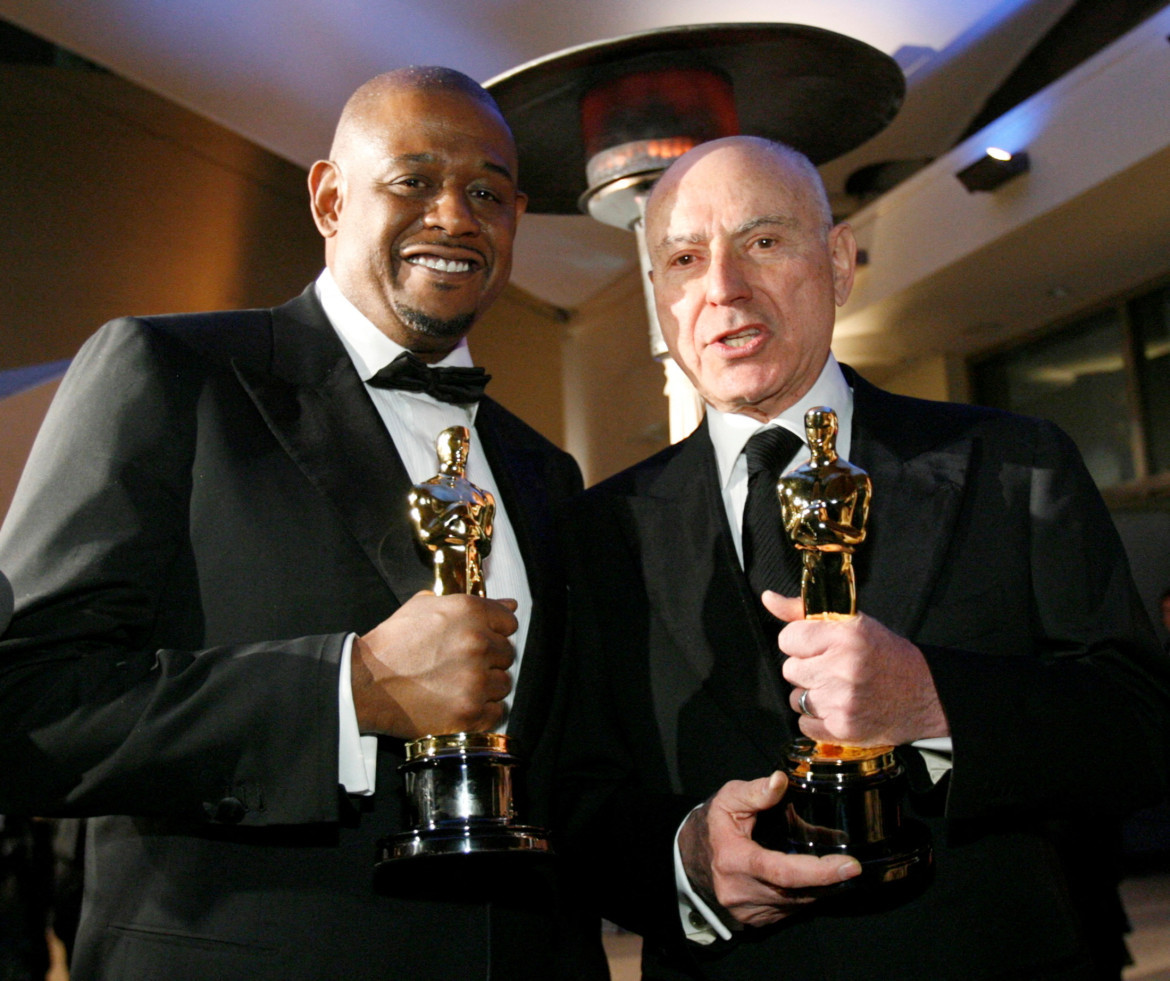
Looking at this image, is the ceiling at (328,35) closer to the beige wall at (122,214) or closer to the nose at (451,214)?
the beige wall at (122,214)

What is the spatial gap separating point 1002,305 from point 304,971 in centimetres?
817

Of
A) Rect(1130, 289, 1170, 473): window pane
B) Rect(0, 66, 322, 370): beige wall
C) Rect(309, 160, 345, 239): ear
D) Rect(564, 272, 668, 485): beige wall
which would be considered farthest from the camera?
Rect(564, 272, 668, 485): beige wall

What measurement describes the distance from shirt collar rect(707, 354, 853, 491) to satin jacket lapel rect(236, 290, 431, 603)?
516 mm

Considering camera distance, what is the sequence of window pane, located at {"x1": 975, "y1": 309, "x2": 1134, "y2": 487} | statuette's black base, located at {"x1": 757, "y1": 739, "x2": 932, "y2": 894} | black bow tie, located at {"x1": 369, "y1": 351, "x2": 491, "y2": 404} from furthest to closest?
window pane, located at {"x1": 975, "y1": 309, "x2": 1134, "y2": 487}
black bow tie, located at {"x1": 369, "y1": 351, "x2": 491, "y2": 404}
statuette's black base, located at {"x1": 757, "y1": 739, "x2": 932, "y2": 894}

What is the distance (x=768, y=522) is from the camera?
177 centimetres

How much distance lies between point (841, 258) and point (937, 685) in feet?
2.79

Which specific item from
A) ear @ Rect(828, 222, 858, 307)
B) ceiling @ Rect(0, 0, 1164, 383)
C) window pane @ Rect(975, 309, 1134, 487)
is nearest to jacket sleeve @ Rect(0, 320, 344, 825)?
ear @ Rect(828, 222, 858, 307)

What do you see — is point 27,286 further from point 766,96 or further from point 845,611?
point 845,611

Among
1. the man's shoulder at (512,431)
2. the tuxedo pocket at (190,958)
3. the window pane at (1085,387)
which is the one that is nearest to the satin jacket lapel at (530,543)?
the man's shoulder at (512,431)

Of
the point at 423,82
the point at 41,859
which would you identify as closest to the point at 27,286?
the point at 41,859

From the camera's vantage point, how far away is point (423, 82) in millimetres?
2053

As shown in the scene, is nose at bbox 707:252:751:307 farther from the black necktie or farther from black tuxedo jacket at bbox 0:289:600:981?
black tuxedo jacket at bbox 0:289:600:981

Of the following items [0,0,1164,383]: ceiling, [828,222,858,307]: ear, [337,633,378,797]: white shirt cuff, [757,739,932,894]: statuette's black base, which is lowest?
[757,739,932,894]: statuette's black base

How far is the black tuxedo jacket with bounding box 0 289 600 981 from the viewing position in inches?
58.2
